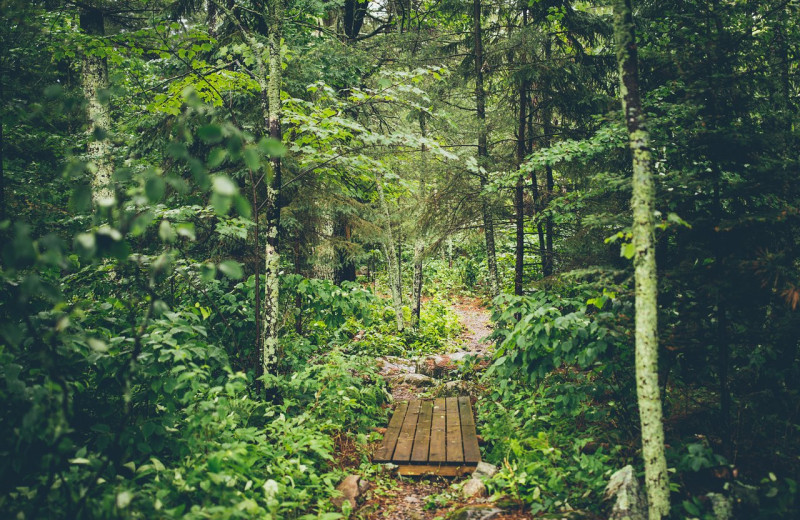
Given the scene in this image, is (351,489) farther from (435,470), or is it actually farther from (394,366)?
(394,366)

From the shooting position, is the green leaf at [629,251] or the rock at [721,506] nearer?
the green leaf at [629,251]

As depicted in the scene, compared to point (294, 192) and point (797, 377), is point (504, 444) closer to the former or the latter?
point (797, 377)

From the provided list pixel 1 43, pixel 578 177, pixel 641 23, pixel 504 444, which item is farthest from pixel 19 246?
pixel 641 23

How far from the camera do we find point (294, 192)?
8.18m

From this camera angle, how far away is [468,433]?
19.9 ft

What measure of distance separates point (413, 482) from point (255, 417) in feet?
7.60

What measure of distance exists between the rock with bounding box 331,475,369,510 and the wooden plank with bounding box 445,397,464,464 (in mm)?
1323

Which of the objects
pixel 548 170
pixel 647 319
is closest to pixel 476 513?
pixel 647 319

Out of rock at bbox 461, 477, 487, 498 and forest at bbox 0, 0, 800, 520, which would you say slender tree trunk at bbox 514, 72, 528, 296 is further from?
rock at bbox 461, 477, 487, 498

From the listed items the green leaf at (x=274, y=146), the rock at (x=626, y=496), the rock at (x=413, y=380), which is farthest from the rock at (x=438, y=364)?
the green leaf at (x=274, y=146)

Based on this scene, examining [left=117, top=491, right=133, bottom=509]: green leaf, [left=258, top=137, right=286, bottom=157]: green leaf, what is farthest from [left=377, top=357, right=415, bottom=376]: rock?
[left=258, top=137, right=286, bottom=157]: green leaf

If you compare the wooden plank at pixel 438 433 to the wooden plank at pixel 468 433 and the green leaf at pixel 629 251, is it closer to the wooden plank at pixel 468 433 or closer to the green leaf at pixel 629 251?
the wooden plank at pixel 468 433

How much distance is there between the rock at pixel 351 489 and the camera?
435 centimetres

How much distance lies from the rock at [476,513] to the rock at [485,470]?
728 millimetres
